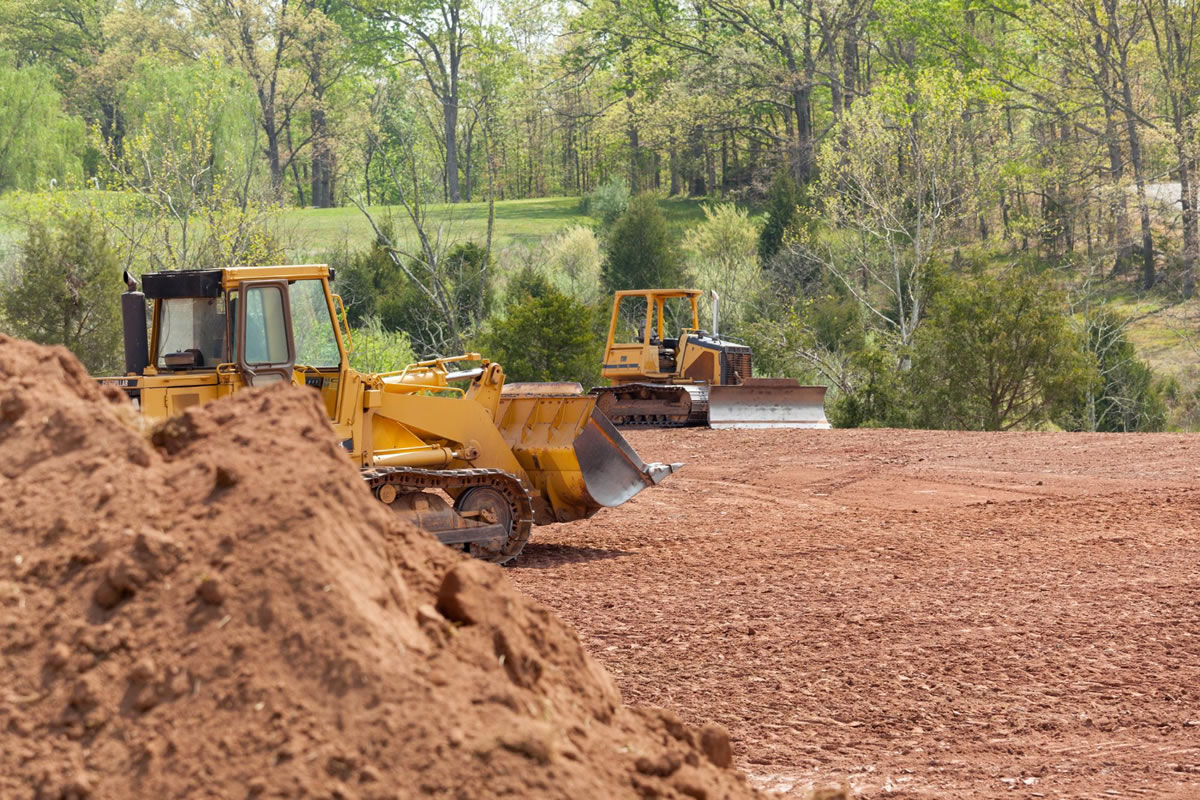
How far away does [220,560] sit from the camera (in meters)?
3.73

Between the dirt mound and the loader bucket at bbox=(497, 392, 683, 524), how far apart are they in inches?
271

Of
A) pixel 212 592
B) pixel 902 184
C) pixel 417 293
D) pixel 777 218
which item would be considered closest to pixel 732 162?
pixel 777 218

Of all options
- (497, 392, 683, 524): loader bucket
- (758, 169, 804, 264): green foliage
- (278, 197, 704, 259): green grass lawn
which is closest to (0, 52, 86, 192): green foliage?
(278, 197, 704, 259): green grass lawn

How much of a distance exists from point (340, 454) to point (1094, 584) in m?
7.15

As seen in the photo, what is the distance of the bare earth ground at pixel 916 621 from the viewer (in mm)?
5938

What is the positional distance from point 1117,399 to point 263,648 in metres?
24.8

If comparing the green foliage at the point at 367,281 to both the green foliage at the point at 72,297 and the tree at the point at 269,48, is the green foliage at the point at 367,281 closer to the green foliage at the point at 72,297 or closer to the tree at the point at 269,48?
the green foliage at the point at 72,297

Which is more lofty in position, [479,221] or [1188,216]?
[479,221]

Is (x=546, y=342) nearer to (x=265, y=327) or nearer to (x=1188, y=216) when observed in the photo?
(x=265, y=327)

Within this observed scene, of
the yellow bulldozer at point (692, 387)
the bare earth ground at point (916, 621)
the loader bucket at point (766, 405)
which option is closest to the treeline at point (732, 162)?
the loader bucket at point (766, 405)

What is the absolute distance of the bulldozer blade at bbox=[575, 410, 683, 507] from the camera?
36.9 feet

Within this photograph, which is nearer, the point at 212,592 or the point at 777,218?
the point at 212,592

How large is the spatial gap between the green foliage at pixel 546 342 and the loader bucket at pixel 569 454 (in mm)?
15878

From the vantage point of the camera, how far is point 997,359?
23219 millimetres
